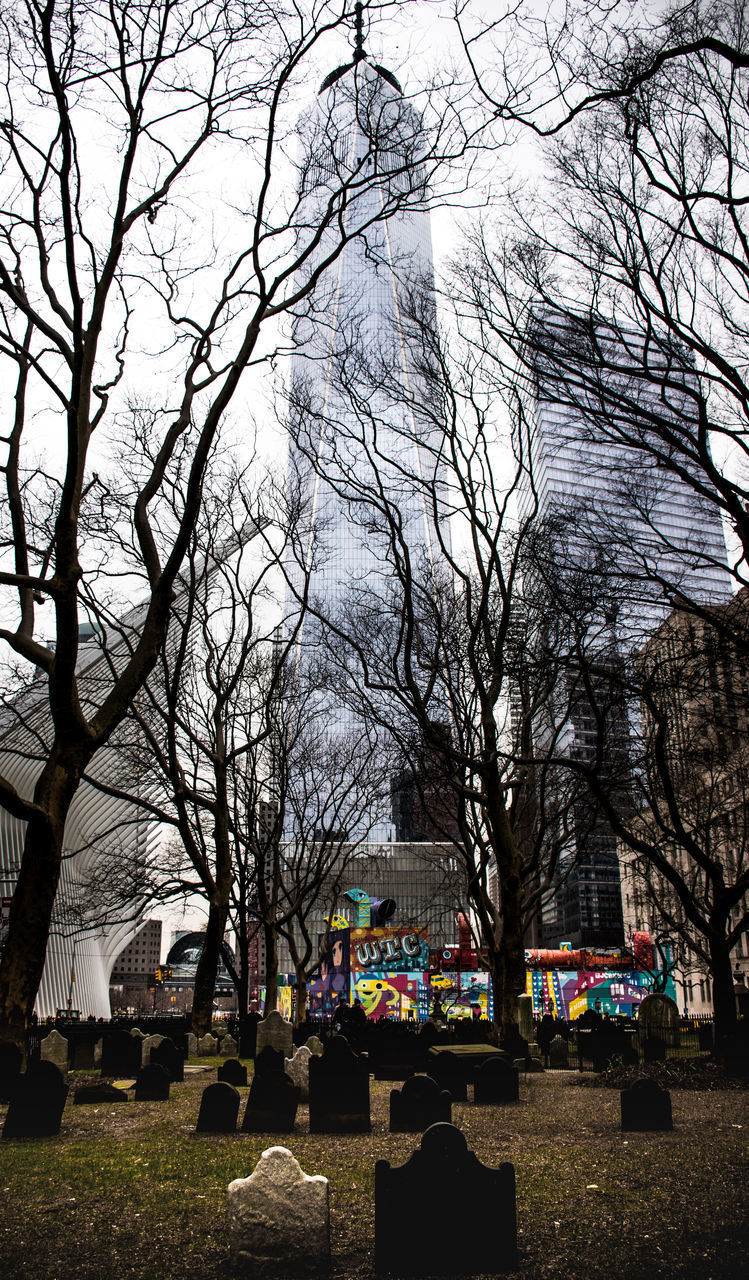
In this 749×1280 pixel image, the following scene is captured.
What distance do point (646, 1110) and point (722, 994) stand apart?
7500mm

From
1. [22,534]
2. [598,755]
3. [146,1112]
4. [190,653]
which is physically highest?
[190,653]

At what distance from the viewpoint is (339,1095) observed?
8758 millimetres

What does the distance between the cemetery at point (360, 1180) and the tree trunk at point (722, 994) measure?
2.71 m

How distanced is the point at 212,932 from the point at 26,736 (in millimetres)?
24819

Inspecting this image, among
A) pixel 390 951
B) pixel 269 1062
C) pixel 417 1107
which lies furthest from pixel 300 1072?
pixel 390 951

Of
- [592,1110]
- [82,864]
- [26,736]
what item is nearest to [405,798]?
[592,1110]

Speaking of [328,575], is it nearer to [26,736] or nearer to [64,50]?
[26,736]

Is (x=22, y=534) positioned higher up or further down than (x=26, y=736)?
further down

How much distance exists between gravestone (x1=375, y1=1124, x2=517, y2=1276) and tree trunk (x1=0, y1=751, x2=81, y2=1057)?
5707 millimetres

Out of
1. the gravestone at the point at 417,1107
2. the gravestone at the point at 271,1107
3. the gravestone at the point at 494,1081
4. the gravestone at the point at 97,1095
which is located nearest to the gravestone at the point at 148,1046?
the gravestone at the point at 97,1095

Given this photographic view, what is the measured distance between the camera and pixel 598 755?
14766 millimetres

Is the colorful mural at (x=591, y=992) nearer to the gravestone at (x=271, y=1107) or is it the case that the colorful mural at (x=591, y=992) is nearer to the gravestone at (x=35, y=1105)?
the gravestone at (x=271, y=1107)

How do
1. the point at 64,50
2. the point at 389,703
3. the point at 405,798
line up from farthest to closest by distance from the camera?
the point at 405,798, the point at 389,703, the point at 64,50

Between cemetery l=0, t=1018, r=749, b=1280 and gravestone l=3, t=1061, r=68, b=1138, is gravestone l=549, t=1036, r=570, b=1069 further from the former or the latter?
gravestone l=3, t=1061, r=68, b=1138
